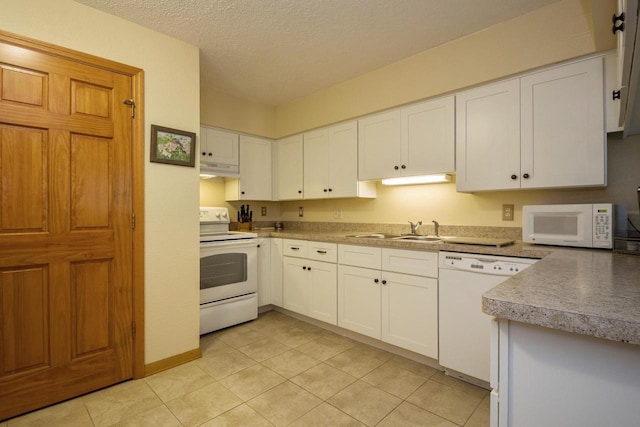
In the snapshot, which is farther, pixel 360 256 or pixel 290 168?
→ pixel 290 168

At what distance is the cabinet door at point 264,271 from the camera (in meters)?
3.39

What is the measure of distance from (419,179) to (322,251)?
Answer: 1.11 m

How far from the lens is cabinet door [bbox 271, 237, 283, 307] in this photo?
11.2 ft

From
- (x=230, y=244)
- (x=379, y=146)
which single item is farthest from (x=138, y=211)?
(x=379, y=146)

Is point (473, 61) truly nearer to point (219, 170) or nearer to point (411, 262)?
point (411, 262)

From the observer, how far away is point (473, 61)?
2.29 m

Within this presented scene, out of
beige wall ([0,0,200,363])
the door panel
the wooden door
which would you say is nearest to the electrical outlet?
beige wall ([0,0,200,363])

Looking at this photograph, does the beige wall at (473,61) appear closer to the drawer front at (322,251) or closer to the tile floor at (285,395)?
the drawer front at (322,251)

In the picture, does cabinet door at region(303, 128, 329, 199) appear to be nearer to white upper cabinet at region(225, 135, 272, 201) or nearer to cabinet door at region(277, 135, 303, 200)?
cabinet door at region(277, 135, 303, 200)

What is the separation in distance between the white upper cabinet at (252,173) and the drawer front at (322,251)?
106 cm

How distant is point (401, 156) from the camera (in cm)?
272

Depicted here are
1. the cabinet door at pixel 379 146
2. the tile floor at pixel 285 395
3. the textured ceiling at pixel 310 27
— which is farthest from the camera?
the cabinet door at pixel 379 146

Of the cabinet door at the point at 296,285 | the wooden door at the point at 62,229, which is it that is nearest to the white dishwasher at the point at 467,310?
the cabinet door at the point at 296,285

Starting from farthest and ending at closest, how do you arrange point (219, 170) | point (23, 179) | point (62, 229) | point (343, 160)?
point (219, 170), point (343, 160), point (62, 229), point (23, 179)
